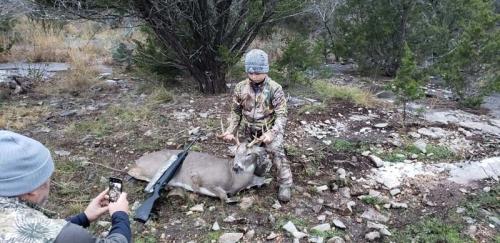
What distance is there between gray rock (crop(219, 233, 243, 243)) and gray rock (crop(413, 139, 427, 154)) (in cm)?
241

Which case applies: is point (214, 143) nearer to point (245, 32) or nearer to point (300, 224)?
point (300, 224)

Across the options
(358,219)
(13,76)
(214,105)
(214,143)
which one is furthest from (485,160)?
(13,76)

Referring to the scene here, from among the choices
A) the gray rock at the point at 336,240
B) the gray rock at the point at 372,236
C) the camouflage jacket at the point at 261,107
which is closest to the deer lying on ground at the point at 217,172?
the camouflage jacket at the point at 261,107

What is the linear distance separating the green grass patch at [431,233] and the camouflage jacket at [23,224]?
251 centimetres

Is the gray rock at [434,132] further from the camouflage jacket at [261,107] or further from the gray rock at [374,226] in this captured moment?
the camouflage jacket at [261,107]

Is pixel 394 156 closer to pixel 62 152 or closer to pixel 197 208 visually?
pixel 197 208

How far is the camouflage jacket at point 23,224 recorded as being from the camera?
1543 mm

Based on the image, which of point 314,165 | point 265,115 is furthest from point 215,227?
point 314,165

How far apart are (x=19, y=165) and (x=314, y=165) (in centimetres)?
311

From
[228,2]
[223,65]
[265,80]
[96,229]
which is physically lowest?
[96,229]

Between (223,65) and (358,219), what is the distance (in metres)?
3.59

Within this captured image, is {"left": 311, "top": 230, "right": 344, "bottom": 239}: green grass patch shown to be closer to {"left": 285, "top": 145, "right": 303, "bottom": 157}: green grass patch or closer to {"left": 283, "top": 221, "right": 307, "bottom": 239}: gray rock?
{"left": 283, "top": 221, "right": 307, "bottom": 239}: gray rock

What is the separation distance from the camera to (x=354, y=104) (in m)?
6.19

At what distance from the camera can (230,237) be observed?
3.28 metres
